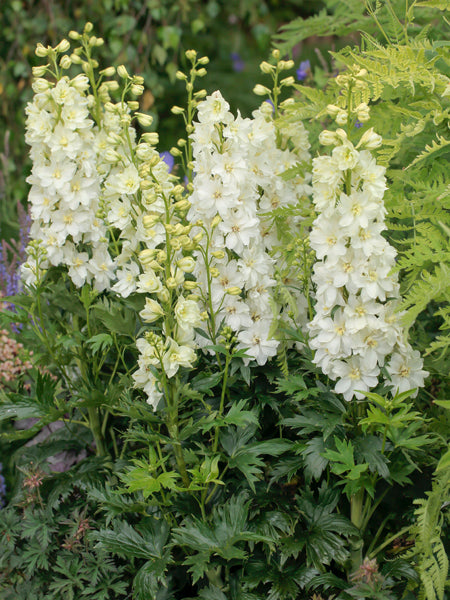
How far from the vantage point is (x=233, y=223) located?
176cm

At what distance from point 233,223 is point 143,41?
10.5 ft

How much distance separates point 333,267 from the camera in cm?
158

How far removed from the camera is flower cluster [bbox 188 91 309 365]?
5.70 feet

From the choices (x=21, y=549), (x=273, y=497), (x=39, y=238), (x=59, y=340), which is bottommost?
(x=21, y=549)

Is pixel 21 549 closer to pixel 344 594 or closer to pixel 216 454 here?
pixel 216 454

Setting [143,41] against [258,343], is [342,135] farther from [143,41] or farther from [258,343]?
[143,41]

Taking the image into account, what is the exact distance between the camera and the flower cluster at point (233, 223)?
1.74m

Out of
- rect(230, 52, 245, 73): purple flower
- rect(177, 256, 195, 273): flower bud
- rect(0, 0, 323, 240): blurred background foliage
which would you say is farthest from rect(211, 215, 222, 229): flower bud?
rect(230, 52, 245, 73): purple flower

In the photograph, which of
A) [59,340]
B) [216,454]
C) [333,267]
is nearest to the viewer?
[333,267]

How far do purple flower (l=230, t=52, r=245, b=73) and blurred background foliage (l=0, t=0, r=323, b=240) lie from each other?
0.26m

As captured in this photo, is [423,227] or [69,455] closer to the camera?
[423,227]

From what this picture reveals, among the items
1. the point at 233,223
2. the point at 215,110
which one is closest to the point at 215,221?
the point at 233,223

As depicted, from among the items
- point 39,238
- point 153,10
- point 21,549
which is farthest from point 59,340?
point 153,10

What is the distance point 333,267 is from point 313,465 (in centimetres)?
50
